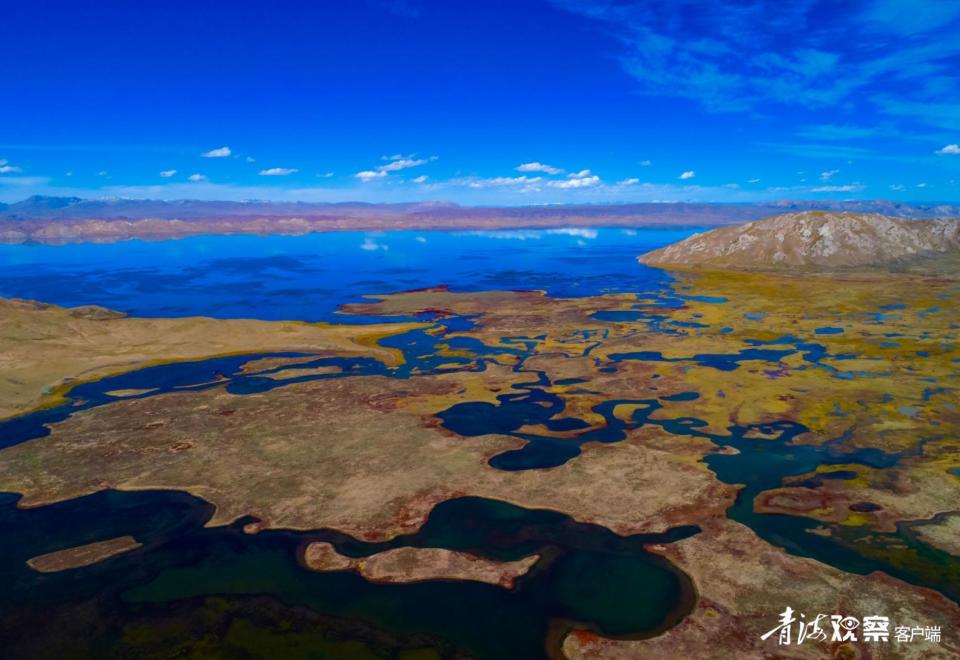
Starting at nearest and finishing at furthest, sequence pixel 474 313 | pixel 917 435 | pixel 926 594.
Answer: pixel 926 594
pixel 917 435
pixel 474 313

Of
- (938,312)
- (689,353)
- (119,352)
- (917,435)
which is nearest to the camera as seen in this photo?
(917,435)

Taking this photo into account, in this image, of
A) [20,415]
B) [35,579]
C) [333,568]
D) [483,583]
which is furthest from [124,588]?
[20,415]

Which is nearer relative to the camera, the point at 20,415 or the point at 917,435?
the point at 917,435

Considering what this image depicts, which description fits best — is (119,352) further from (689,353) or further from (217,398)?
(689,353)

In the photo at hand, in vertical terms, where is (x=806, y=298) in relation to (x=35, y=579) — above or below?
above

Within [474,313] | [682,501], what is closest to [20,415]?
[682,501]

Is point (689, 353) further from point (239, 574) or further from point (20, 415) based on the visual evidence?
point (20, 415)
